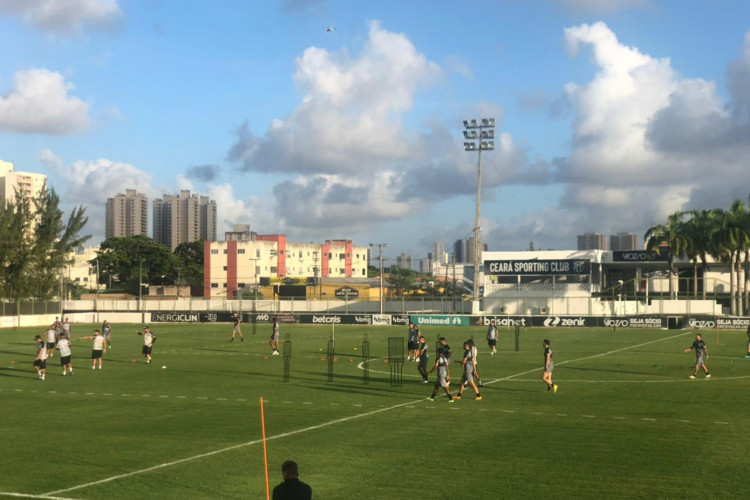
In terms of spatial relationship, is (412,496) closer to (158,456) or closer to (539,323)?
(158,456)

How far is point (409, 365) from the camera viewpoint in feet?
136

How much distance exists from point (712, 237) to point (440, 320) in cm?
3813

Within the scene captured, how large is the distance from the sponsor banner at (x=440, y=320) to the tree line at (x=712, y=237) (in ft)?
96.4

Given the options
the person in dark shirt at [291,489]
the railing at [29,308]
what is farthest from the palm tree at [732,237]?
the person in dark shirt at [291,489]

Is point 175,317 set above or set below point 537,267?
below

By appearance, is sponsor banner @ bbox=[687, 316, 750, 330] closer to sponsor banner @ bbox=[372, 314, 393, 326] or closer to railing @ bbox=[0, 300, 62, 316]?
sponsor banner @ bbox=[372, 314, 393, 326]

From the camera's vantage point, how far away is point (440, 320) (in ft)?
273

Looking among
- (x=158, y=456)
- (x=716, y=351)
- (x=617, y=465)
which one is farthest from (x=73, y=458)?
(x=716, y=351)

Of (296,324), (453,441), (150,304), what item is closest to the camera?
(453,441)

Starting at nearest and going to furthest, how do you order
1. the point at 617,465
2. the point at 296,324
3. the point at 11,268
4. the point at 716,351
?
the point at 617,465
the point at 716,351
the point at 296,324
the point at 11,268

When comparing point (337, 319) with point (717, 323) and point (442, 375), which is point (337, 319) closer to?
point (717, 323)

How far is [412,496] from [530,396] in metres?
14.6

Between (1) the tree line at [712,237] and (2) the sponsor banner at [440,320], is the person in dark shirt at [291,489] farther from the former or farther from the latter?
(1) the tree line at [712,237]

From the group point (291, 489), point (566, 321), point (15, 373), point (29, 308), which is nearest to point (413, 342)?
point (15, 373)
